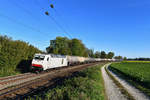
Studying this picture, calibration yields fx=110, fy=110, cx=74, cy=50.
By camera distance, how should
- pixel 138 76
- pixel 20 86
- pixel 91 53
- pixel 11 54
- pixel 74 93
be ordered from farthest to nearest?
pixel 91 53, pixel 11 54, pixel 138 76, pixel 20 86, pixel 74 93

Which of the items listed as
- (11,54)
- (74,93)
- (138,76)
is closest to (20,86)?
(74,93)

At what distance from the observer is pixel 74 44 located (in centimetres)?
8144

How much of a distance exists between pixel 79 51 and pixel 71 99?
76443 millimetres

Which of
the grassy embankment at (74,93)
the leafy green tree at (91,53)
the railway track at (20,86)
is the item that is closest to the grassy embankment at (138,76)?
the grassy embankment at (74,93)

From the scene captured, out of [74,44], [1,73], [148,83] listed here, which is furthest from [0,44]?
[74,44]

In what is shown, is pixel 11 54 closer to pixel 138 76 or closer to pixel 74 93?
pixel 74 93

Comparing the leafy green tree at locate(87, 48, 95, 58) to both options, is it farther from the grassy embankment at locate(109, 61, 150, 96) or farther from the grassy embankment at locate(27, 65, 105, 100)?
the grassy embankment at locate(27, 65, 105, 100)

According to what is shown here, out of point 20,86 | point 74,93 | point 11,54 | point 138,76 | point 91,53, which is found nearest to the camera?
point 74,93

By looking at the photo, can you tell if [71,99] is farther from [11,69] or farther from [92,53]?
[92,53]

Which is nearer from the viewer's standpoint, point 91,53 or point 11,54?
point 11,54

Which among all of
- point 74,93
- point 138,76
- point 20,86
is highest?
point 74,93

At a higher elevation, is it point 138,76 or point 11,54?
point 11,54

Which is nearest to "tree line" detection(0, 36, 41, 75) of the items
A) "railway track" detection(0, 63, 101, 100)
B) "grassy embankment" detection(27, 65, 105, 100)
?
"railway track" detection(0, 63, 101, 100)

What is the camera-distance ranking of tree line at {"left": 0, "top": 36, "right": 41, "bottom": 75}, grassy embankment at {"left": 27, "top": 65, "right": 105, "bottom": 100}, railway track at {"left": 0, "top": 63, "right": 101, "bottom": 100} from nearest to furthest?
grassy embankment at {"left": 27, "top": 65, "right": 105, "bottom": 100}, railway track at {"left": 0, "top": 63, "right": 101, "bottom": 100}, tree line at {"left": 0, "top": 36, "right": 41, "bottom": 75}
